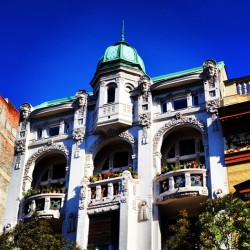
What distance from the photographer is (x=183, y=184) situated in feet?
107

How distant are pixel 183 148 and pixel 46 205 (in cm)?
993

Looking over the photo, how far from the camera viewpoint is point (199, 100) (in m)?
36.7

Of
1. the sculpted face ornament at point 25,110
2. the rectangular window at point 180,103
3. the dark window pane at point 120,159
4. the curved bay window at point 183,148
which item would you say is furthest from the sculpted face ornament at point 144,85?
the sculpted face ornament at point 25,110

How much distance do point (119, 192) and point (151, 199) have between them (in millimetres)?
2035

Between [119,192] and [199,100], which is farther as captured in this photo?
[199,100]

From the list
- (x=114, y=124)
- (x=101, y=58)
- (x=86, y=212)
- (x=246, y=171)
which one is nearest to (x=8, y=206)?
(x=86, y=212)

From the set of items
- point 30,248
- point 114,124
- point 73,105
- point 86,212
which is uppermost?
point 73,105

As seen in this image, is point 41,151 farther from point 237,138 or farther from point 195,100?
point 237,138

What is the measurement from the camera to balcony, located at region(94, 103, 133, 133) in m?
37.3

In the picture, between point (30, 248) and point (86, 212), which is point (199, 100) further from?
point (30, 248)

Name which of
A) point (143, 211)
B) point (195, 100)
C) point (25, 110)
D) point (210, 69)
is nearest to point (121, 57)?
point (195, 100)

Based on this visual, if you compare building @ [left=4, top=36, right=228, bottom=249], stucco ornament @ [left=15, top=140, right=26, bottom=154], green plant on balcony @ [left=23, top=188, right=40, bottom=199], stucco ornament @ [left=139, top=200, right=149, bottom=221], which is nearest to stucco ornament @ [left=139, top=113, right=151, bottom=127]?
building @ [left=4, top=36, right=228, bottom=249]

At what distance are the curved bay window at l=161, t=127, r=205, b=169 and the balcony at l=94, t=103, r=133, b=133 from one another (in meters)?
3.13

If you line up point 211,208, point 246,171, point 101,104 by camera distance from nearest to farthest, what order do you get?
point 211,208
point 246,171
point 101,104
